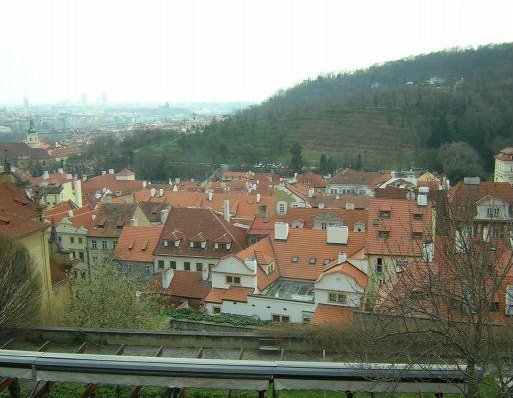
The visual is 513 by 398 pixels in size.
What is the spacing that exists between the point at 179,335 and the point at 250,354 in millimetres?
1549

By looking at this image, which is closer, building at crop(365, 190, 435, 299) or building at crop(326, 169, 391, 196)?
building at crop(365, 190, 435, 299)

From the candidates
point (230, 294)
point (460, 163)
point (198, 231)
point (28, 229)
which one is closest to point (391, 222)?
point (230, 294)

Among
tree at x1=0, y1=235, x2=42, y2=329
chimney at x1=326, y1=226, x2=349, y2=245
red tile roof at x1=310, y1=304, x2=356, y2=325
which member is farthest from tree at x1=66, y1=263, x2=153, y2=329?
chimney at x1=326, y1=226, x2=349, y2=245

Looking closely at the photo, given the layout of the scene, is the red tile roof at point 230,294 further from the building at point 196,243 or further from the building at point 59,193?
the building at point 59,193

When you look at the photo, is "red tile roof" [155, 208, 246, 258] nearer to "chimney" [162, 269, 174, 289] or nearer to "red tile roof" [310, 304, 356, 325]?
"chimney" [162, 269, 174, 289]

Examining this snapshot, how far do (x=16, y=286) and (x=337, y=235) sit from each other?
1646cm

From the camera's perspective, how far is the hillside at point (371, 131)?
3246 inches

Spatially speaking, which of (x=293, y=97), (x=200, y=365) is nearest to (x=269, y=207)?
(x=200, y=365)

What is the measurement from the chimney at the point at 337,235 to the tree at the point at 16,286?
1378 cm

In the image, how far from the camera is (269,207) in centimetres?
4475

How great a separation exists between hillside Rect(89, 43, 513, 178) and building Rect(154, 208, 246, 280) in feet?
155

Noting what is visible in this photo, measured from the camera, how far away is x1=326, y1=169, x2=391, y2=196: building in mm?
62188

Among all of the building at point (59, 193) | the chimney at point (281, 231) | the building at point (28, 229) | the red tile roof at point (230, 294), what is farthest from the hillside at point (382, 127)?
the building at point (28, 229)

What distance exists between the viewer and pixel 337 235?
89.0ft
